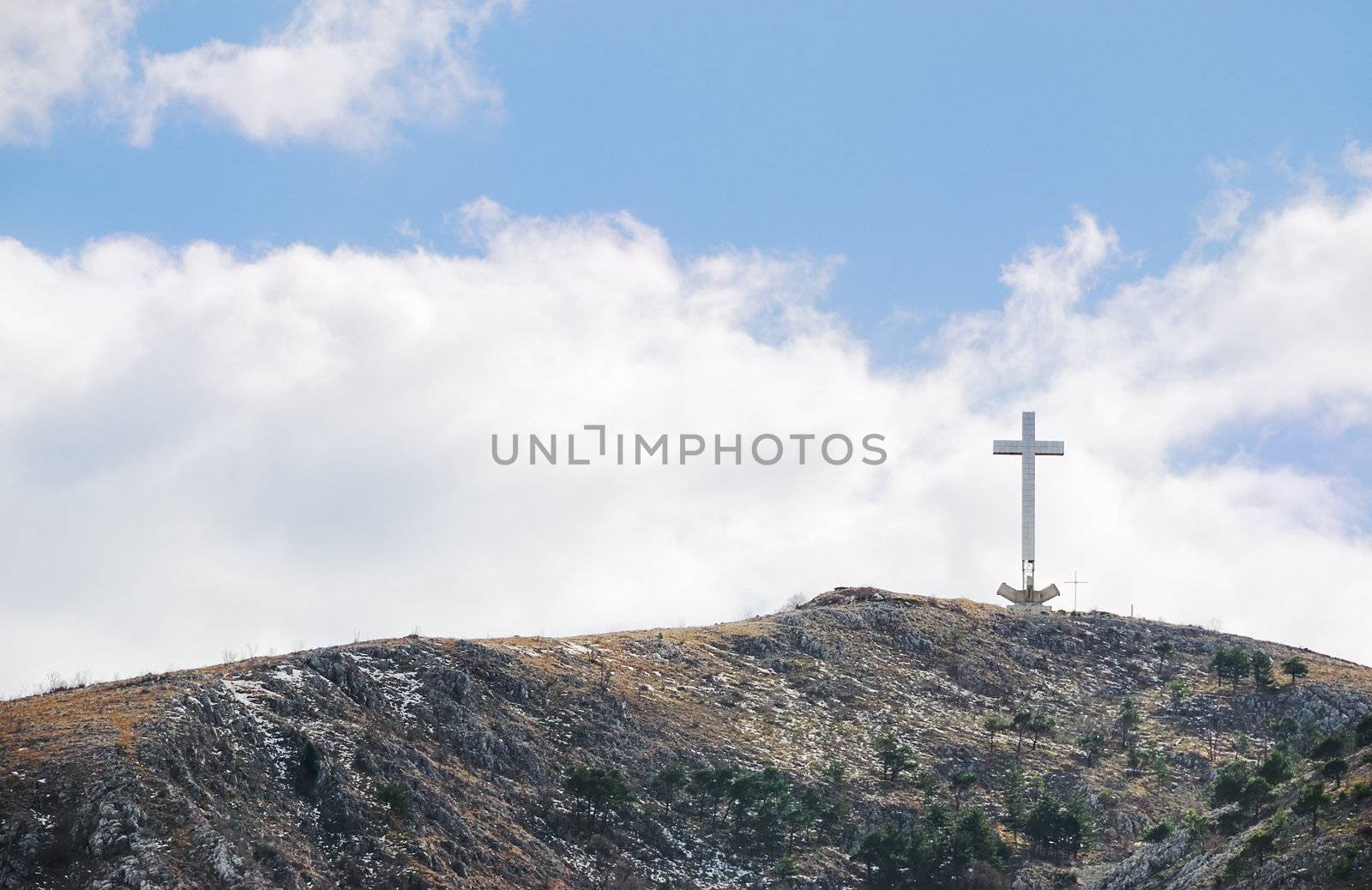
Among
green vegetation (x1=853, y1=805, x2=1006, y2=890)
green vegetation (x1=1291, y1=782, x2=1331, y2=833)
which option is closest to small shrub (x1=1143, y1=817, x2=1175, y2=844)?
green vegetation (x1=853, y1=805, x2=1006, y2=890)

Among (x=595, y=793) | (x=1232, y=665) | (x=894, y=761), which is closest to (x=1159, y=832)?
(x=894, y=761)

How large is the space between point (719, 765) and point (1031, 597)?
198 feet

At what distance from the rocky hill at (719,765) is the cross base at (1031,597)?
778 cm

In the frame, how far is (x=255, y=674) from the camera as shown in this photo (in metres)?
84.5

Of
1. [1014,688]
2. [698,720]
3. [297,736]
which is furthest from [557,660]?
[1014,688]

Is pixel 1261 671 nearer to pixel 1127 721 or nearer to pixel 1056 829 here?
pixel 1127 721

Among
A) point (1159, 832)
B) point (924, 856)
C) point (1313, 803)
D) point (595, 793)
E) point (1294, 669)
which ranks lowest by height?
point (924, 856)

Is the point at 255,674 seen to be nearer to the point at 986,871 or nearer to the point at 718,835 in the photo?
the point at 718,835

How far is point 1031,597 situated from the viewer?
146m

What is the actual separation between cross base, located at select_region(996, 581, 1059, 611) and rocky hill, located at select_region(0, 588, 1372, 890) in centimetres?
778

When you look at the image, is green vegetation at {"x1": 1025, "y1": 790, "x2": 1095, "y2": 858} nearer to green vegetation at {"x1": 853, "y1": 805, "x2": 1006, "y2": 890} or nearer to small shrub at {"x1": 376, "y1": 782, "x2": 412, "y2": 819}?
green vegetation at {"x1": 853, "y1": 805, "x2": 1006, "y2": 890}

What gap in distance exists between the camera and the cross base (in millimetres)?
145625

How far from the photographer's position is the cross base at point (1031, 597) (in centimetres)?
14562

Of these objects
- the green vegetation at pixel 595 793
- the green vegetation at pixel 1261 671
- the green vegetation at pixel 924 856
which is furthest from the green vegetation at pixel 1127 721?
the green vegetation at pixel 595 793
